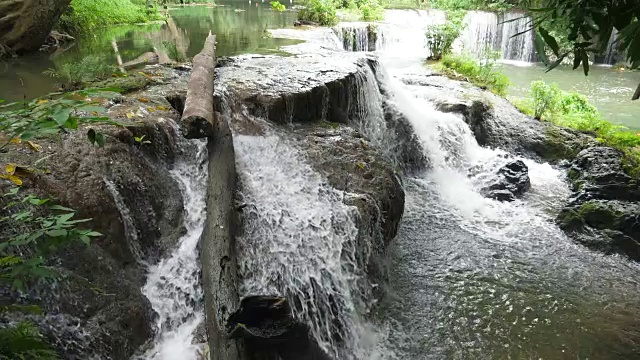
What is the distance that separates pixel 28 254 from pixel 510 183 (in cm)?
683

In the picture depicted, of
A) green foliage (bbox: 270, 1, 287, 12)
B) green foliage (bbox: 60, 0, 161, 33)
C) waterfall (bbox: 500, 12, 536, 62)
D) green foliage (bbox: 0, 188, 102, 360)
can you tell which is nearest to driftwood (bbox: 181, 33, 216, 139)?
green foliage (bbox: 0, 188, 102, 360)

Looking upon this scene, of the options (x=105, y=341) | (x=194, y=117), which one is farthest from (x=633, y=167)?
(x=105, y=341)

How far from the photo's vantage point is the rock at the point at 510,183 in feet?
22.3

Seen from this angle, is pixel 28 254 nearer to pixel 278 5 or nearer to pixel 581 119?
pixel 581 119

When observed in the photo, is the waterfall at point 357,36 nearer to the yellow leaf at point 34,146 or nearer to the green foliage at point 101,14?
the green foliage at point 101,14

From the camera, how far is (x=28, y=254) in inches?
113

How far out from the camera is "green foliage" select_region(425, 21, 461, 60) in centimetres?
1251

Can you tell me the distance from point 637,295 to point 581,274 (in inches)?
23.4

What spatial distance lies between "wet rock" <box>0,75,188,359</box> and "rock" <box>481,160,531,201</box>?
5.22m

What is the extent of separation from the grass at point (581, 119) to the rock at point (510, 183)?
5.05 feet

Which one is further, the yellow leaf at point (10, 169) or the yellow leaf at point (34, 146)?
the yellow leaf at point (34, 146)

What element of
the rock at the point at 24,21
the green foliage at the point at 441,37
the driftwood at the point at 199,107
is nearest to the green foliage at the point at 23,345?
the driftwood at the point at 199,107

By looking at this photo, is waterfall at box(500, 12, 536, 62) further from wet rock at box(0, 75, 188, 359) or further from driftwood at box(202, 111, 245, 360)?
wet rock at box(0, 75, 188, 359)

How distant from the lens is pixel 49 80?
6852 mm
